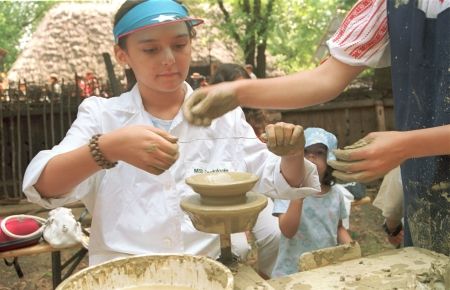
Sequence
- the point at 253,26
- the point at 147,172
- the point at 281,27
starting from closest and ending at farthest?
the point at 147,172, the point at 253,26, the point at 281,27

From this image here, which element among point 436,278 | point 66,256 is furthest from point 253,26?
point 436,278

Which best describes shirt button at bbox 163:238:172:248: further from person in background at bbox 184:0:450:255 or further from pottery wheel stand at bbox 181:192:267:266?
person in background at bbox 184:0:450:255

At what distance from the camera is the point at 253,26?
35.2 feet

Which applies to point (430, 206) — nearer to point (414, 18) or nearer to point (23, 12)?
point (414, 18)

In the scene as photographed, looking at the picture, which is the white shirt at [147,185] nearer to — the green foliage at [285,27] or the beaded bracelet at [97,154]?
the beaded bracelet at [97,154]

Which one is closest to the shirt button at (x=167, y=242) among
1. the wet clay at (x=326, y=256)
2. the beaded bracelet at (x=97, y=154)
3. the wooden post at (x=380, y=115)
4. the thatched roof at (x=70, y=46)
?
the beaded bracelet at (x=97, y=154)

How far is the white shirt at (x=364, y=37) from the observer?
1.90m

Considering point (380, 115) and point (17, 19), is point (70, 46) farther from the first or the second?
point (380, 115)

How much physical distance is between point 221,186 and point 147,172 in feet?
1.87

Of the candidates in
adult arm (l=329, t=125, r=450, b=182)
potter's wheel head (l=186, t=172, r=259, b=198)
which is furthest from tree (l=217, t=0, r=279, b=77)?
adult arm (l=329, t=125, r=450, b=182)

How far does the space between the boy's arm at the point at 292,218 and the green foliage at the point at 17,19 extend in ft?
75.3

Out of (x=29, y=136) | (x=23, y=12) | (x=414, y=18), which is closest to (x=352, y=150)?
(x=414, y=18)

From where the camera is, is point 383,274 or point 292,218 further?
point 292,218

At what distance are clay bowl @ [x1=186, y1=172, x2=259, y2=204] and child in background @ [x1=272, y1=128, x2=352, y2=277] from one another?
1.58 metres
